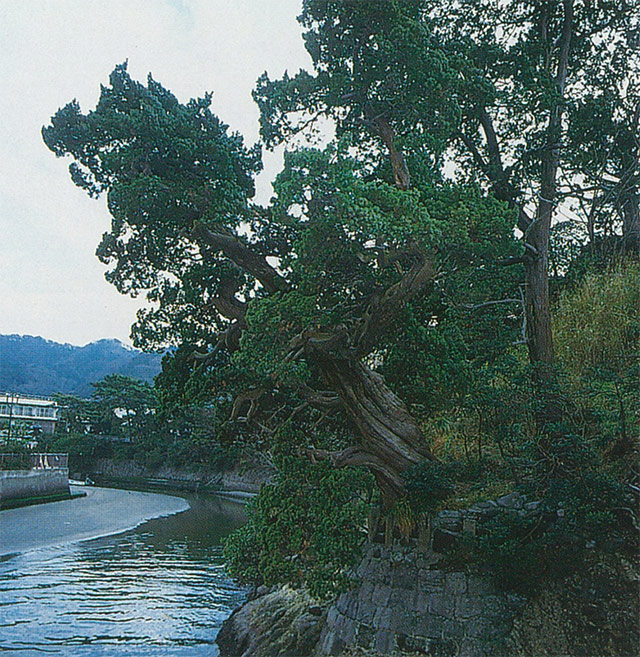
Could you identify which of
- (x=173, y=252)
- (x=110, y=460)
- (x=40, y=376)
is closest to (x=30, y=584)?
(x=173, y=252)

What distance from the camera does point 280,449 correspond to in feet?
36.6

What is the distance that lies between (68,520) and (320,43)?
110ft

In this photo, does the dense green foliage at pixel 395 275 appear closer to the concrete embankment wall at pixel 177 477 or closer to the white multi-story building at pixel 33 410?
the concrete embankment wall at pixel 177 477

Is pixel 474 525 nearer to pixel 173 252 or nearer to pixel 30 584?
pixel 173 252

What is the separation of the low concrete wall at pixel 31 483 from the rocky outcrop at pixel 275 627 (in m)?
32.9

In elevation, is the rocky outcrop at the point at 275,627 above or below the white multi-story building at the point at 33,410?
below

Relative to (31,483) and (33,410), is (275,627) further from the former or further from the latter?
(33,410)

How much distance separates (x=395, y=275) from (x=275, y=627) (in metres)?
7.84

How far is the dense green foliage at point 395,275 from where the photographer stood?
9.41 m

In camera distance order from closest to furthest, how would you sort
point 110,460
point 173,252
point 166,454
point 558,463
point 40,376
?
point 558,463, point 173,252, point 166,454, point 110,460, point 40,376

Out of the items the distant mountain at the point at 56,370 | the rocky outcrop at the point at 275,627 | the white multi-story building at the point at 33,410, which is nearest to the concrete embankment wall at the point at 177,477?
the white multi-story building at the point at 33,410

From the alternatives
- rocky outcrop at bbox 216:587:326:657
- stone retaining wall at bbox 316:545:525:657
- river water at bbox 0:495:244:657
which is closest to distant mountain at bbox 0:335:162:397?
river water at bbox 0:495:244:657

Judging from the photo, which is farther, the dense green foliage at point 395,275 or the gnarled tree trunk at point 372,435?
the gnarled tree trunk at point 372,435

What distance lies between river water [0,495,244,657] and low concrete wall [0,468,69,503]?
1537 centimetres
